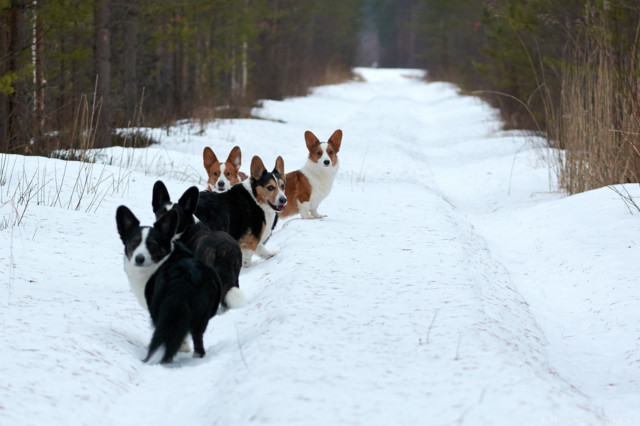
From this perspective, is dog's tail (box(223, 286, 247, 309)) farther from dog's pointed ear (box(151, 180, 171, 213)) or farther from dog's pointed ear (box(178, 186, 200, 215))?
dog's pointed ear (box(151, 180, 171, 213))

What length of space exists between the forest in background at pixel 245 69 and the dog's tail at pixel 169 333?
4.10 meters

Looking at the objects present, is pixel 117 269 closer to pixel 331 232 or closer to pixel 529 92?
pixel 331 232

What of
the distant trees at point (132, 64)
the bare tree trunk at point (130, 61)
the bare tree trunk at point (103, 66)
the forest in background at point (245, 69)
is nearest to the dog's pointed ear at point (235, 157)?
the forest in background at point (245, 69)

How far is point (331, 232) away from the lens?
7254 millimetres

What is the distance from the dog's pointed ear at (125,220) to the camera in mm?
4152

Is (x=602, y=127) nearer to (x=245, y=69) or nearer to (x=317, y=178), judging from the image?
(x=317, y=178)

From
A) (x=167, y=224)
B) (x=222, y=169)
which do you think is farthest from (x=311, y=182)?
(x=167, y=224)

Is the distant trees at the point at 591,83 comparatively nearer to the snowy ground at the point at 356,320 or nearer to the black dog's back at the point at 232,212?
the snowy ground at the point at 356,320

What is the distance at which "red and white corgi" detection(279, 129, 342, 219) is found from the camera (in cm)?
812

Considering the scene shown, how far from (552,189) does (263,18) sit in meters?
23.4

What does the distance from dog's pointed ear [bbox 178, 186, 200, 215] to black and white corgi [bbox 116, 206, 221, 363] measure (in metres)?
0.62

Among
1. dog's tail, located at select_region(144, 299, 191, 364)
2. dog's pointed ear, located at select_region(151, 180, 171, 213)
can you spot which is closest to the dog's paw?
dog's tail, located at select_region(144, 299, 191, 364)

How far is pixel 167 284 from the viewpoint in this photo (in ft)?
12.8

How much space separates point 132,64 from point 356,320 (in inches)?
530
